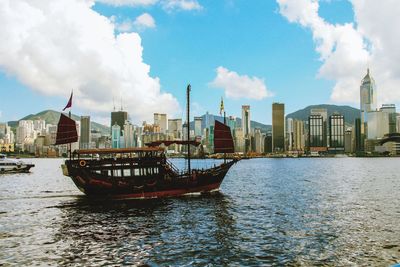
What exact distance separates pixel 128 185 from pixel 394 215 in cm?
3247

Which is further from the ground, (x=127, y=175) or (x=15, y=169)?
(x=127, y=175)

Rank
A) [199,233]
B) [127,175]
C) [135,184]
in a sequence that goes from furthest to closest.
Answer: [127,175], [135,184], [199,233]

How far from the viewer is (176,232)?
30.5m

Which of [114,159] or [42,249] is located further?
[114,159]

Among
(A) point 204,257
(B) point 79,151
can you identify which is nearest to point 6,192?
(B) point 79,151

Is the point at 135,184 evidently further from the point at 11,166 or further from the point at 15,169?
the point at 11,166

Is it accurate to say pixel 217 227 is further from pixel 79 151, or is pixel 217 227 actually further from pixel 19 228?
pixel 79 151

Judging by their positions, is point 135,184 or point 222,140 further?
point 222,140

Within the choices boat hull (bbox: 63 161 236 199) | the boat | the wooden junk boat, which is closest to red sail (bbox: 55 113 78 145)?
the wooden junk boat

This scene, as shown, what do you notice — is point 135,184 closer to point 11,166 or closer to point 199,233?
point 199,233

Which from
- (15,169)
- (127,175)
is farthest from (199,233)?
(15,169)

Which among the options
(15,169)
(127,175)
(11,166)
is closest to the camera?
(127,175)

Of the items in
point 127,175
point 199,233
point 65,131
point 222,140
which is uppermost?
point 65,131

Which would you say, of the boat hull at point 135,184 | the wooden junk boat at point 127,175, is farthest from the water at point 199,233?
the wooden junk boat at point 127,175
